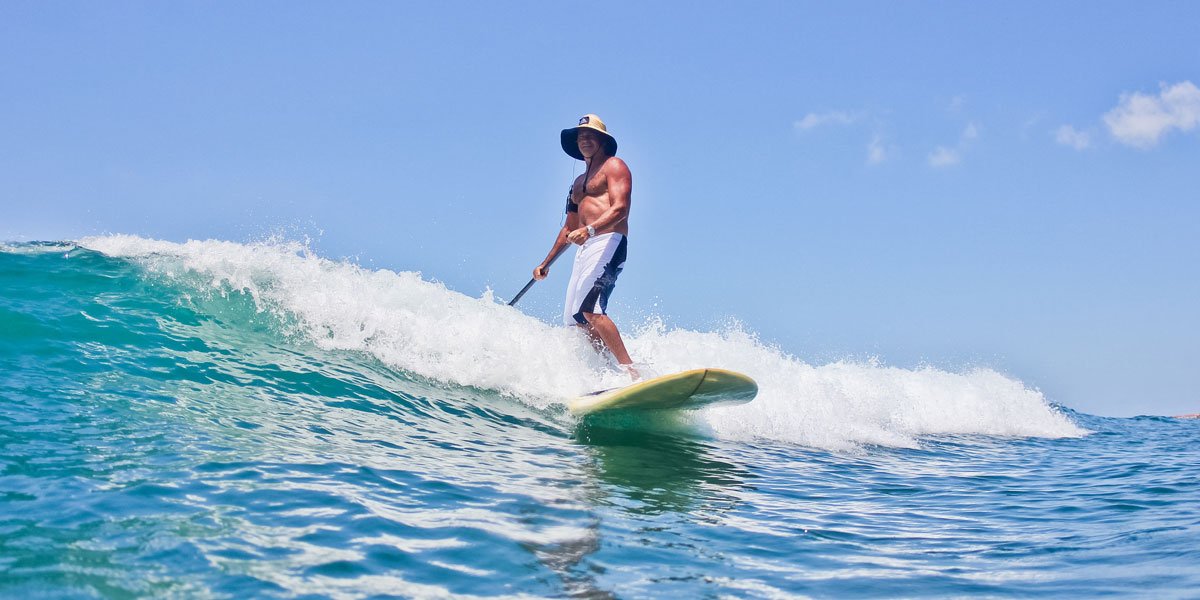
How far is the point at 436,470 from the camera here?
14.9ft

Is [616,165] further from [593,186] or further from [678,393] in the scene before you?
[678,393]

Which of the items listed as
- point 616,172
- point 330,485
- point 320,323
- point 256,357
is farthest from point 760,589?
point 320,323

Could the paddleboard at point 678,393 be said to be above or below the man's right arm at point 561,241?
below

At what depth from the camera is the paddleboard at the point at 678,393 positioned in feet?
19.3

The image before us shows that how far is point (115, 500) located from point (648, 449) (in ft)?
11.5

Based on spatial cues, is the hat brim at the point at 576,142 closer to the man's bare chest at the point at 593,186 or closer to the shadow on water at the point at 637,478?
the man's bare chest at the point at 593,186

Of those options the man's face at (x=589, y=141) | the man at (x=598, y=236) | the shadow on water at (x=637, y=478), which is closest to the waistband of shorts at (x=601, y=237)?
the man at (x=598, y=236)

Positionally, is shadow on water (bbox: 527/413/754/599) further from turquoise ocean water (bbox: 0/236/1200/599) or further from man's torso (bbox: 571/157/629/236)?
Answer: man's torso (bbox: 571/157/629/236)

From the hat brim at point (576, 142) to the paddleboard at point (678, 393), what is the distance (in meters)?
2.12

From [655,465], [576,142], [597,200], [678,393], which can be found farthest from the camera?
[576,142]

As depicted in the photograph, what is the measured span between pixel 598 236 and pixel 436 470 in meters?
2.70

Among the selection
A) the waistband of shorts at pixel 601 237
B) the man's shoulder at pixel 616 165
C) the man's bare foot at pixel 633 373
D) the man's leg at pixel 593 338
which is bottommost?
the man's bare foot at pixel 633 373

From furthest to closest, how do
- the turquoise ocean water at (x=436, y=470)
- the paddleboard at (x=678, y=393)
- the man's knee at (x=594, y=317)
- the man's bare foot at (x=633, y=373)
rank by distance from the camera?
the man's knee at (x=594, y=317) → the man's bare foot at (x=633, y=373) → the paddleboard at (x=678, y=393) → the turquoise ocean water at (x=436, y=470)

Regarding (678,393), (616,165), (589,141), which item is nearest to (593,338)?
(678,393)
